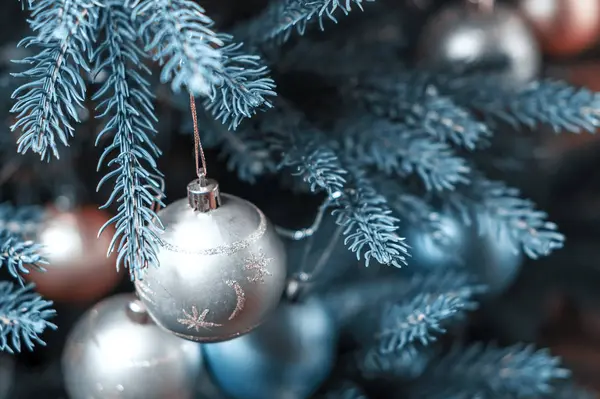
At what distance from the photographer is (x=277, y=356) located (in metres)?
0.50

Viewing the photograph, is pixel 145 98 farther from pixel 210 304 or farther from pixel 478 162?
pixel 478 162

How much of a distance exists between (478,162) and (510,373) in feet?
0.67

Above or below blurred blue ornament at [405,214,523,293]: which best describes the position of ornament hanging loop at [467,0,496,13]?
above

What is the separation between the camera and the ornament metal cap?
421mm

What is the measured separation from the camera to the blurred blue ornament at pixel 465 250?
0.57 meters

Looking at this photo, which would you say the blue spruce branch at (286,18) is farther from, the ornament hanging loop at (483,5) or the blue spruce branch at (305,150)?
the ornament hanging loop at (483,5)

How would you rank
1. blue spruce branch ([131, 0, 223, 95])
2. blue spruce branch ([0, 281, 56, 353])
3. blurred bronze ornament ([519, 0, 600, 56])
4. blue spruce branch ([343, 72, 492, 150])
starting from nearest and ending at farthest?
1. blue spruce branch ([131, 0, 223, 95])
2. blue spruce branch ([0, 281, 56, 353])
3. blue spruce branch ([343, 72, 492, 150])
4. blurred bronze ornament ([519, 0, 600, 56])

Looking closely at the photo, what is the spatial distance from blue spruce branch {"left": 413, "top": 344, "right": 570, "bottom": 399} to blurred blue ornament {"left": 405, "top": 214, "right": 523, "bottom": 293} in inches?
2.9

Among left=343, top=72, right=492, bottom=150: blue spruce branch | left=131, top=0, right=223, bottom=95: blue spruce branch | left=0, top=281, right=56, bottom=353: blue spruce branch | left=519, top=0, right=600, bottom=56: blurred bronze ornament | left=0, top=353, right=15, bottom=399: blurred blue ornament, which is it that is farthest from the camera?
left=519, top=0, right=600, bottom=56: blurred bronze ornament

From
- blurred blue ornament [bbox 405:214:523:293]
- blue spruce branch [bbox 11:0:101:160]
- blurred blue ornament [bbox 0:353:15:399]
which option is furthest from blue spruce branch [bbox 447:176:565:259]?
blurred blue ornament [bbox 0:353:15:399]

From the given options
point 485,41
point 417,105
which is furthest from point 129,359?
point 485,41

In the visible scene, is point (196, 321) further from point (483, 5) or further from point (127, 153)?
point (483, 5)

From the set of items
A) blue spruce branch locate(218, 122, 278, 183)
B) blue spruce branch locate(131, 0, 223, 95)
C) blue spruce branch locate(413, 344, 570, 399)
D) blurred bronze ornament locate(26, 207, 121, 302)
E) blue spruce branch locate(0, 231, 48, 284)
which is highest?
blue spruce branch locate(131, 0, 223, 95)

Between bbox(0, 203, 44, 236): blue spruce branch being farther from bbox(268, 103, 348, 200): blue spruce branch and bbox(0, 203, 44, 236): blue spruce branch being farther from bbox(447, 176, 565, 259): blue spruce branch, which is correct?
bbox(447, 176, 565, 259): blue spruce branch
